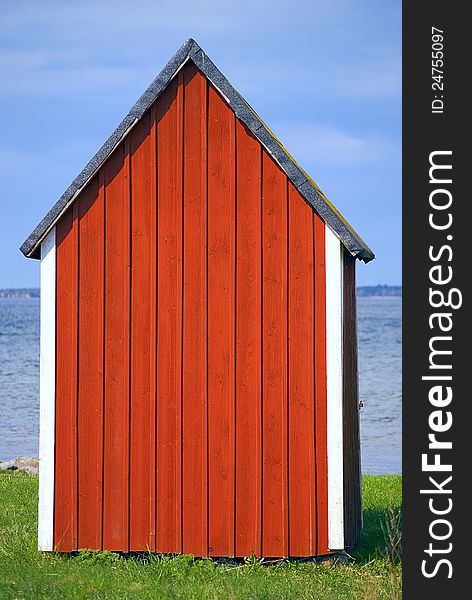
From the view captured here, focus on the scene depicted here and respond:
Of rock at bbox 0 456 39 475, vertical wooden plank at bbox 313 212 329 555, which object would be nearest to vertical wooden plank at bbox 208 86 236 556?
vertical wooden plank at bbox 313 212 329 555

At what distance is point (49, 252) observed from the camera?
38.2ft

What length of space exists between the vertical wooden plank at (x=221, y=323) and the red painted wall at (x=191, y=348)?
0.05ft

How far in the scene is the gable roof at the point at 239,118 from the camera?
11.1 m

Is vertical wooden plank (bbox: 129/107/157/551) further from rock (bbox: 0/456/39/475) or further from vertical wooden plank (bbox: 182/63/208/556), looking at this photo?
rock (bbox: 0/456/39/475)

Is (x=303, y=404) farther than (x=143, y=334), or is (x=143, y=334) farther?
(x=143, y=334)

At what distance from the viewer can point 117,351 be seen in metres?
11.5

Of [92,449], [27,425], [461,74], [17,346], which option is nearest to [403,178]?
[461,74]

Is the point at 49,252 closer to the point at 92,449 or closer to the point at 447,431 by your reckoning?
the point at 92,449

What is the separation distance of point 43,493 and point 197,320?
7.70ft

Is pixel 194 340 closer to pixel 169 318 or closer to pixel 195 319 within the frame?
pixel 195 319

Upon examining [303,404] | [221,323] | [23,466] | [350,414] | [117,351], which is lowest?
[23,466]

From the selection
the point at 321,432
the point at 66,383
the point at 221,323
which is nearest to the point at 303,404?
the point at 321,432

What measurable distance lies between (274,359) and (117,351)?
158cm

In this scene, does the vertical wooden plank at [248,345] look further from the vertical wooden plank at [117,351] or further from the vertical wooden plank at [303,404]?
the vertical wooden plank at [117,351]
